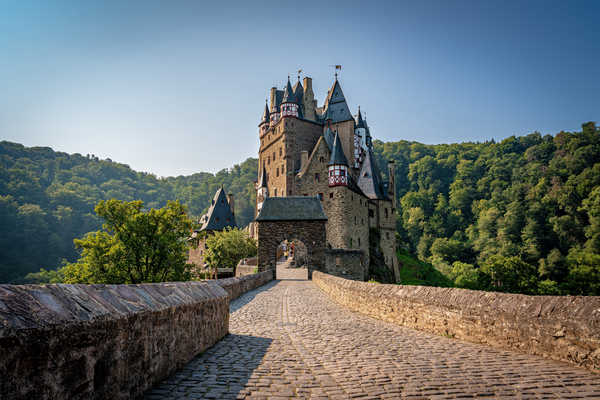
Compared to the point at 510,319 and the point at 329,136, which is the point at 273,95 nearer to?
the point at 329,136

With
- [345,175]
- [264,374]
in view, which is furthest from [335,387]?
[345,175]

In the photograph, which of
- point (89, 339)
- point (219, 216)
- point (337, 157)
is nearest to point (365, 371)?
point (89, 339)

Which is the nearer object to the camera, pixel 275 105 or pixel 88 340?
pixel 88 340

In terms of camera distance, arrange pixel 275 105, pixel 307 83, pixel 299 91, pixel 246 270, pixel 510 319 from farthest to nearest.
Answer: pixel 275 105 < pixel 307 83 < pixel 299 91 < pixel 246 270 < pixel 510 319

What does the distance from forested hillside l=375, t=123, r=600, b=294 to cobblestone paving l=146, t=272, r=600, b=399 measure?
55.0 meters

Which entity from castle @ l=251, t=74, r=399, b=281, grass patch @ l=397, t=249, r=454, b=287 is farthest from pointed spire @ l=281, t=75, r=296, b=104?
grass patch @ l=397, t=249, r=454, b=287

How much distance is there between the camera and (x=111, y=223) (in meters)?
30.1

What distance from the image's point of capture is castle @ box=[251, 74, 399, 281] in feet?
142

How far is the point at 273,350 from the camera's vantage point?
548 cm

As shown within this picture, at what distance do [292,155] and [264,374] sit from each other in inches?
1971

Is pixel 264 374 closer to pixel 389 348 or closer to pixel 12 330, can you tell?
pixel 389 348

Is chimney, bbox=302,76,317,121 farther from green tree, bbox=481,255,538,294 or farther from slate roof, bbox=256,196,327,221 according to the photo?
green tree, bbox=481,255,538,294

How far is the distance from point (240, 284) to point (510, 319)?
35.0 feet

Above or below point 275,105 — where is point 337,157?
below
